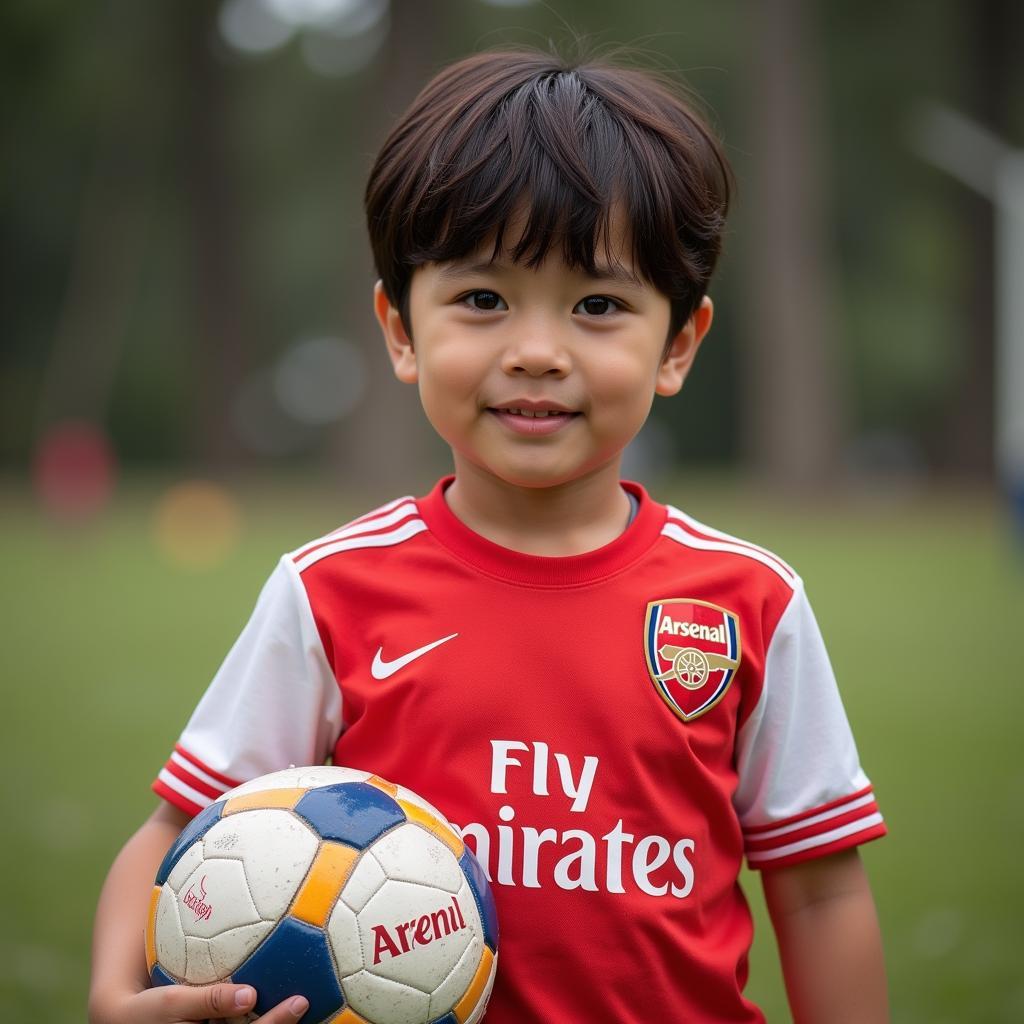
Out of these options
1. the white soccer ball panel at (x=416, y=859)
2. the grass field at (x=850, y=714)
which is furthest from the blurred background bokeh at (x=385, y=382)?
the white soccer ball panel at (x=416, y=859)

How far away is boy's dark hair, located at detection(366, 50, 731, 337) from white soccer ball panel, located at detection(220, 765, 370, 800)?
30.0 inches

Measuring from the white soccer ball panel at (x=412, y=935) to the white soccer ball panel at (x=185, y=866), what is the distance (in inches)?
10.1

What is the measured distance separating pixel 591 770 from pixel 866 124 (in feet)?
113

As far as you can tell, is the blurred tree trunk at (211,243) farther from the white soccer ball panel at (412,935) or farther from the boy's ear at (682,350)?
the white soccer ball panel at (412,935)

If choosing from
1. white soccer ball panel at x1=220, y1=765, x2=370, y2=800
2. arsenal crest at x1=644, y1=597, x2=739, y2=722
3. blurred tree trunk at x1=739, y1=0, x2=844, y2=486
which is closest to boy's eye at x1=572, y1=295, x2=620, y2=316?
arsenal crest at x1=644, y1=597, x2=739, y2=722

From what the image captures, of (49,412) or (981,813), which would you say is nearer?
(981,813)

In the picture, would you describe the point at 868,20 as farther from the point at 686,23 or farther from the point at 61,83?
the point at 61,83

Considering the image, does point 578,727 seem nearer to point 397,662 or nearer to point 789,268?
point 397,662

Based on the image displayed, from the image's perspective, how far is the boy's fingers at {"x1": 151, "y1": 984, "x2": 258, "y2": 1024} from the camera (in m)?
1.93

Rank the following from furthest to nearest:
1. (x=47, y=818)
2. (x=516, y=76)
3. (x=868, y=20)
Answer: (x=868, y=20) → (x=47, y=818) → (x=516, y=76)

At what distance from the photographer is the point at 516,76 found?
235 cm

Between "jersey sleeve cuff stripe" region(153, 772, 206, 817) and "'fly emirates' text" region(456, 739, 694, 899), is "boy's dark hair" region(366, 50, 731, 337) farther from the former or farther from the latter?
"jersey sleeve cuff stripe" region(153, 772, 206, 817)

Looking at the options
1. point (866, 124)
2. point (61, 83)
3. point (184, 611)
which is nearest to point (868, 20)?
point (866, 124)

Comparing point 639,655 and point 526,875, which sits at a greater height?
point 639,655
